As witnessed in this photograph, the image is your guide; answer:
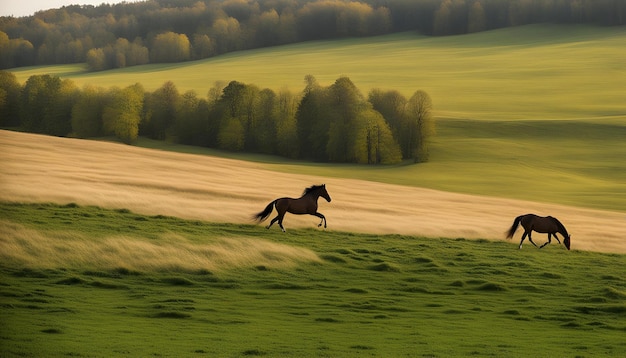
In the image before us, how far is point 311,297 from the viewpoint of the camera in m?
19.0

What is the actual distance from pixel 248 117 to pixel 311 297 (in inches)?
2202

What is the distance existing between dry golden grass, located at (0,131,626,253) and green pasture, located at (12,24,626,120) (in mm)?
41599

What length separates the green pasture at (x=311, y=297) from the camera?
14.3 m

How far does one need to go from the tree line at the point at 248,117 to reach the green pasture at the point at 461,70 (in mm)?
15278

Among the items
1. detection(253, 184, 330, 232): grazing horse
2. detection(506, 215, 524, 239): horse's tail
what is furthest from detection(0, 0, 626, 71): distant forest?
detection(506, 215, 524, 239): horse's tail

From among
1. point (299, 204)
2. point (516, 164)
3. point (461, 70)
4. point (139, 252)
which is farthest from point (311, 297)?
point (461, 70)

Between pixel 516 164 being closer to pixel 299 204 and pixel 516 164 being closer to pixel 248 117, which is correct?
pixel 248 117

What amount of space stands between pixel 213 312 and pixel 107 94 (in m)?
62.4

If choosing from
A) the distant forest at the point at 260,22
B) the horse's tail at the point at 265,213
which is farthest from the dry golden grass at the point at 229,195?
the distant forest at the point at 260,22

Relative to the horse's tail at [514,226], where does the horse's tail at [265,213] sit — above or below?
above

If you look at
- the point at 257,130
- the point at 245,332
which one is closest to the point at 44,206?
the point at 245,332

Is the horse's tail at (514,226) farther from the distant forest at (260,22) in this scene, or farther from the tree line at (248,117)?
the distant forest at (260,22)

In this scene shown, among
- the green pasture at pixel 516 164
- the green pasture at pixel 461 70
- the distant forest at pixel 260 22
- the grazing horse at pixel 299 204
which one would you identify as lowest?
the green pasture at pixel 516 164

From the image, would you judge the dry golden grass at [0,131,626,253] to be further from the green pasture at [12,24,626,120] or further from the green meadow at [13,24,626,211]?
the green pasture at [12,24,626,120]
